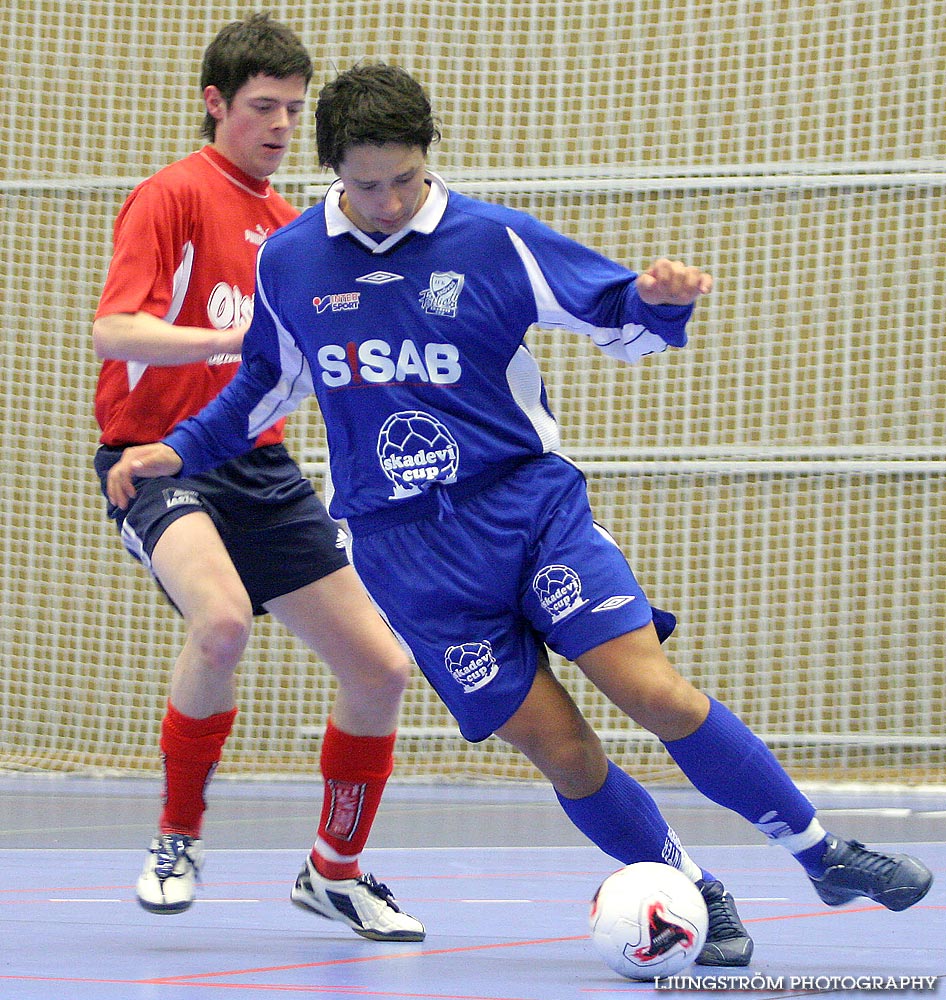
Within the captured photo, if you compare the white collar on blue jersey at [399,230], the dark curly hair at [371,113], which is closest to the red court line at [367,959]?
the white collar on blue jersey at [399,230]

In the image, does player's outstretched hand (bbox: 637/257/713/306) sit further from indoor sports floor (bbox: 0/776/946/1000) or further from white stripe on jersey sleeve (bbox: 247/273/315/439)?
indoor sports floor (bbox: 0/776/946/1000)

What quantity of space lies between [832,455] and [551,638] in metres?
5.37

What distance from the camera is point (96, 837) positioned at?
5336 millimetres

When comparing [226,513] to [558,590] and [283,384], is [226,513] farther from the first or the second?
[558,590]

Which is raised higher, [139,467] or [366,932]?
[139,467]

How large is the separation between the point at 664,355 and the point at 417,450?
5.50 meters

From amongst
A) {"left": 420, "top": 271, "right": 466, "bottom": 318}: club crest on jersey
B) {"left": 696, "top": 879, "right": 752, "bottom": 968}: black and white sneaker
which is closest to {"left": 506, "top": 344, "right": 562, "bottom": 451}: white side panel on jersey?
{"left": 420, "top": 271, "right": 466, "bottom": 318}: club crest on jersey

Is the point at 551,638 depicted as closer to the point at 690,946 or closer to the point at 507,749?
the point at 690,946

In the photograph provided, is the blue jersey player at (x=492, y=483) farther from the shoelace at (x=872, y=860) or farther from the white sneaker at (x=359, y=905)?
the white sneaker at (x=359, y=905)

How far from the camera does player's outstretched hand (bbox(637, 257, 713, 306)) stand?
265 centimetres

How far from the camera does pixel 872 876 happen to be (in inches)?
107

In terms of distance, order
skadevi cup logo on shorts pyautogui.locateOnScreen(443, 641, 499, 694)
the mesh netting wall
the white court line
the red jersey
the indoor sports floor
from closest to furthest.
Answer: the indoor sports floor, skadevi cup logo on shorts pyautogui.locateOnScreen(443, 641, 499, 694), the red jersey, the white court line, the mesh netting wall

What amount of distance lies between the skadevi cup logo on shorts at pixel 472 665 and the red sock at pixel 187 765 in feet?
2.11

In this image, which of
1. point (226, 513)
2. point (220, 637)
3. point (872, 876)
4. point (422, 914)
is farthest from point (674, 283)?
point (422, 914)
